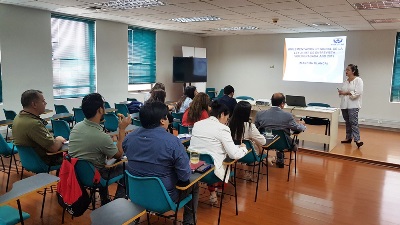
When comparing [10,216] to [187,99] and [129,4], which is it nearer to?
[187,99]

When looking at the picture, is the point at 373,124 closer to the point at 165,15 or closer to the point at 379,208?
the point at 379,208

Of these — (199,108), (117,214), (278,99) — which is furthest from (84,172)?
(278,99)

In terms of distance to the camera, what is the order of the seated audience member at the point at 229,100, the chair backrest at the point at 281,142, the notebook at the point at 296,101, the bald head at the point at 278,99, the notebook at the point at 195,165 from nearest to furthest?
the notebook at the point at 195,165 → the chair backrest at the point at 281,142 → the bald head at the point at 278,99 → the seated audience member at the point at 229,100 → the notebook at the point at 296,101

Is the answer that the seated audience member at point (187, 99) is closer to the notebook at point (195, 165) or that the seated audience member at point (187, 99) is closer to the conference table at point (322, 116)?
the conference table at point (322, 116)

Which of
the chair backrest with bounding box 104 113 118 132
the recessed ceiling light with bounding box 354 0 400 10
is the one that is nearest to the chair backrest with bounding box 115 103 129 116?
the chair backrest with bounding box 104 113 118 132

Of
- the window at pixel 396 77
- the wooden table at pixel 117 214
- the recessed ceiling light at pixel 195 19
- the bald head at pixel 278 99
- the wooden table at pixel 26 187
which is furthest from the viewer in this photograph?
the window at pixel 396 77

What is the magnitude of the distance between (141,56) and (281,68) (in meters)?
4.46

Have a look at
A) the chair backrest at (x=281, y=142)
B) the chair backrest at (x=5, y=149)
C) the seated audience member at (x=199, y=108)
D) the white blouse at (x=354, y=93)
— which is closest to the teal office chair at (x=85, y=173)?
the seated audience member at (x=199, y=108)

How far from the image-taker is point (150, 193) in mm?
2330

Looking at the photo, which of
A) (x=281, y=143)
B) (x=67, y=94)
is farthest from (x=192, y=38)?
(x=281, y=143)

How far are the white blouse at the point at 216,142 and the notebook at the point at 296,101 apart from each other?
3.55m

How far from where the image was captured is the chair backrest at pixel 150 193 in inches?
89.7

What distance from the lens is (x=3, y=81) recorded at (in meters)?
6.12

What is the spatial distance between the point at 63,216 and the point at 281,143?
118 inches
